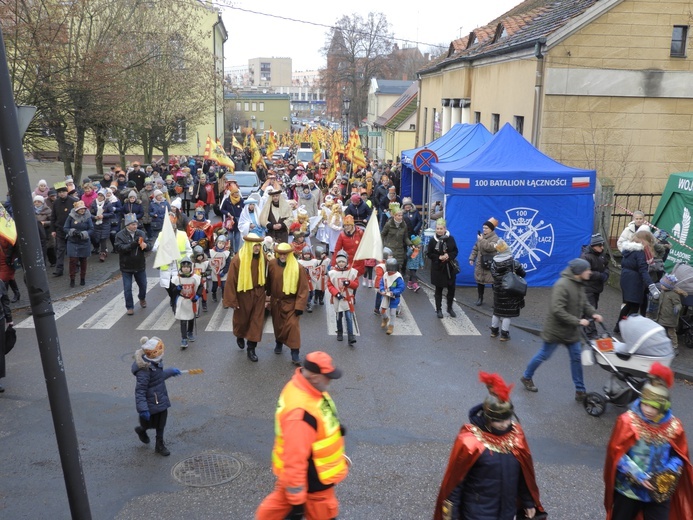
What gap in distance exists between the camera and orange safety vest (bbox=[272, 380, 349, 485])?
14.6 feet

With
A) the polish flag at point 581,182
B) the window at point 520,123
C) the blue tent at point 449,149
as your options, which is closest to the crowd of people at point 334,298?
the blue tent at point 449,149

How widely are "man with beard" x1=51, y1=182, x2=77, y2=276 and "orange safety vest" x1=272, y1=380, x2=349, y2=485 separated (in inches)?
449

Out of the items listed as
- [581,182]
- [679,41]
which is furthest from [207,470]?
[679,41]

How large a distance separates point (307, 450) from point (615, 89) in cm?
1507

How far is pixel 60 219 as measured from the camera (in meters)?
14.4

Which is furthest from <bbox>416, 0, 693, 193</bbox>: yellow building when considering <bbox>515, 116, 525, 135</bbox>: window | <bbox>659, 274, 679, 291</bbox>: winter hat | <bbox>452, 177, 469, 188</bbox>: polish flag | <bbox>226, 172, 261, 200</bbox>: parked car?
<bbox>226, 172, 261, 200</bbox>: parked car

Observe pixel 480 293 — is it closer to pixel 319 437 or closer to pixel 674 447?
pixel 674 447

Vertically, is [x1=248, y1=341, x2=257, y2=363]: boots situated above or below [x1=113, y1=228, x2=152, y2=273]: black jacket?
below

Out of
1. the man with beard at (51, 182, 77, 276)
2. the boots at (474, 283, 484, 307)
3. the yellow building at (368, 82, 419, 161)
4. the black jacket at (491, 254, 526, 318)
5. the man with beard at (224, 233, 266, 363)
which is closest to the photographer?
the man with beard at (224, 233, 266, 363)

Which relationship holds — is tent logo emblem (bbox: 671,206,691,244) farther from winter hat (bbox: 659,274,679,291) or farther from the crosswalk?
the crosswalk

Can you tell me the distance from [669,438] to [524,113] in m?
14.7

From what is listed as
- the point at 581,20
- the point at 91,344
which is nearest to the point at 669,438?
the point at 91,344

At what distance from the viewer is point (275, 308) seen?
9.38 metres

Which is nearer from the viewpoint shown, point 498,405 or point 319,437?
point 498,405
